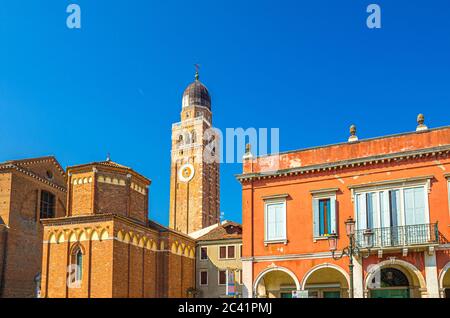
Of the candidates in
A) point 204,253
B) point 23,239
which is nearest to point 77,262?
point 23,239

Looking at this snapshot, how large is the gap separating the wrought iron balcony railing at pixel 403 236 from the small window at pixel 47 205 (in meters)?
27.4

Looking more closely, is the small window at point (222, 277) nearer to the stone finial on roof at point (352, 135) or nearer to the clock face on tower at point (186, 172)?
the stone finial on roof at point (352, 135)

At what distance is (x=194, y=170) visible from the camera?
8219 cm

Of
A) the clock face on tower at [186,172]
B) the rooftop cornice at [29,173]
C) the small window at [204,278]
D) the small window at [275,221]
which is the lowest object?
the small window at [204,278]

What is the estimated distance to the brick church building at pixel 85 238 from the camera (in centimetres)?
3206

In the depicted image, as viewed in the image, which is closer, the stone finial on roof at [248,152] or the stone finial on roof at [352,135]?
the stone finial on roof at [352,135]

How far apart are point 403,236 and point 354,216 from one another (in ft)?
8.03

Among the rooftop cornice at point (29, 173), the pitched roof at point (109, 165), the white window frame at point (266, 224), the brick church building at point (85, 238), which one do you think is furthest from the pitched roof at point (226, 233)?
the white window frame at point (266, 224)

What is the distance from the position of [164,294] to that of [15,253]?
37.0 ft

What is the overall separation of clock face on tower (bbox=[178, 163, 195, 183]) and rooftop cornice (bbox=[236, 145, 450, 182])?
54.4m

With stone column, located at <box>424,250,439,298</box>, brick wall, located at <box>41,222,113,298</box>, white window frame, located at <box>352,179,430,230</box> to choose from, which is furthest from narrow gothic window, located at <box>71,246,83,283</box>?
stone column, located at <box>424,250,439,298</box>

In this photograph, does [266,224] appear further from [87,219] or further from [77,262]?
[77,262]
